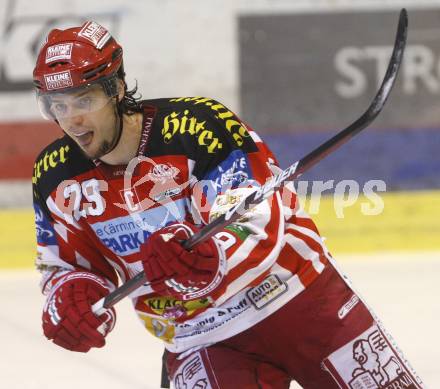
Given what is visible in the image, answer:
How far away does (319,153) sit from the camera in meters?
1.98

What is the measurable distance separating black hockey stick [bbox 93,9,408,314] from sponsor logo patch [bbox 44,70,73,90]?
0.46 metres

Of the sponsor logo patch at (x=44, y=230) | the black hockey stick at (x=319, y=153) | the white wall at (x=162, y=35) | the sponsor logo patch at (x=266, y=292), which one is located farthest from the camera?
the white wall at (x=162, y=35)

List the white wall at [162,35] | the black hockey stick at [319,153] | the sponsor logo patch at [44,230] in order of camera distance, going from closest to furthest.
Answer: the black hockey stick at [319,153] < the sponsor logo patch at [44,230] < the white wall at [162,35]

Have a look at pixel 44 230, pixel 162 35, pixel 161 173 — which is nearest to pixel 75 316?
pixel 44 230

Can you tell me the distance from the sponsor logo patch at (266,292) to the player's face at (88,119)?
46 cm

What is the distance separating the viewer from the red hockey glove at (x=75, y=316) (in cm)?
229

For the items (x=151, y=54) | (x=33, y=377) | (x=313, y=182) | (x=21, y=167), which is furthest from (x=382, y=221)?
(x=33, y=377)

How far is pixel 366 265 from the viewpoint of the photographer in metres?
4.81

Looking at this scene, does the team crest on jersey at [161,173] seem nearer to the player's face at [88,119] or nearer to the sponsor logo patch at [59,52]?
the player's face at [88,119]

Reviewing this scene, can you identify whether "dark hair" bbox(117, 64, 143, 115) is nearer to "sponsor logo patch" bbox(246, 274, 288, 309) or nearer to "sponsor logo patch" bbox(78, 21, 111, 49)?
"sponsor logo patch" bbox(78, 21, 111, 49)

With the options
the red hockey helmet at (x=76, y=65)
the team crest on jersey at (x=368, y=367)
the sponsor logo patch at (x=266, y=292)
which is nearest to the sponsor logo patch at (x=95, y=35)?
the red hockey helmet at (x=76, y=65)

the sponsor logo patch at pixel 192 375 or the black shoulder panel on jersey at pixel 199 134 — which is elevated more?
the black shoulder panel on jersey at pixel 199 134

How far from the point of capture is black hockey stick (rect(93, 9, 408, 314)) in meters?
1.92

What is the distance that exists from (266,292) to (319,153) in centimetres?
47
